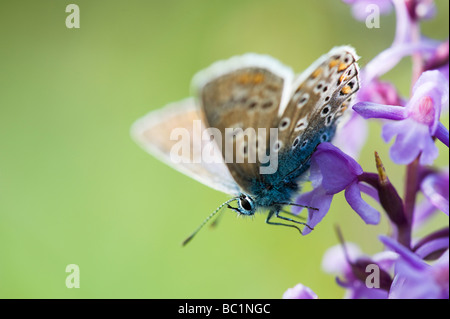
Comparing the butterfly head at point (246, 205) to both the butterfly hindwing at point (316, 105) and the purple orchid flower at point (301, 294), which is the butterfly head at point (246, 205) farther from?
the purple orchid flower at point (301, 294)

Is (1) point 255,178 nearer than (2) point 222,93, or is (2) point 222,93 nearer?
(2) point 222,93

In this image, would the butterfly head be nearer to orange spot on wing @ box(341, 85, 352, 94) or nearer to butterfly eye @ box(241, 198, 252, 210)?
butterfly eye @ box(241, 198, 252, 210)

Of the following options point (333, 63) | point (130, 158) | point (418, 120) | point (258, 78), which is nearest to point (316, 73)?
point (333, 63)

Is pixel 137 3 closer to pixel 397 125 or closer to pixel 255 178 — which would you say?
pixel 255 178

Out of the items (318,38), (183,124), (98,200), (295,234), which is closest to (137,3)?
(318,38)

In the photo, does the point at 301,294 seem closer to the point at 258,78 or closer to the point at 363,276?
the point at 363,276

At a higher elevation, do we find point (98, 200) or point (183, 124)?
point (183, 124)

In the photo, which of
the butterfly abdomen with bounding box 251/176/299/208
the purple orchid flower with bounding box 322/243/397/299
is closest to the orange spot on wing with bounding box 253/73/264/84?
the butterfly abdomen with bounding box 251/176/299/208
